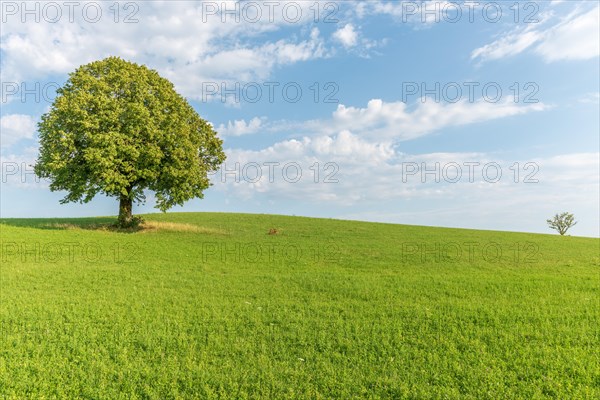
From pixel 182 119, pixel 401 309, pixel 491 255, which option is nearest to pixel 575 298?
pixel 401 309

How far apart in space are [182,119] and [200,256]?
1955 cm

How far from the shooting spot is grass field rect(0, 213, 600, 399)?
9.72 meters

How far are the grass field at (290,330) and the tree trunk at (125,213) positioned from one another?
15171mm

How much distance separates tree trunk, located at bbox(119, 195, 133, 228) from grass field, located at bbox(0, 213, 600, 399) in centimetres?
1517

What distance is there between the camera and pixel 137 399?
30.0ft

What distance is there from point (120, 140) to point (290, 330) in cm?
3127

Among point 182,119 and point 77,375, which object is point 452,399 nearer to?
point 77,375

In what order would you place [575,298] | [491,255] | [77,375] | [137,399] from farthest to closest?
1. [491,255]
2. [575,298]
3. [77,375]
4. [137,399]

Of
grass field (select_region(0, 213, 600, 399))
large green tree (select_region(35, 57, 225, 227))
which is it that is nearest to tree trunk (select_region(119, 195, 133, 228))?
large green tree (select_region(35, 57, 225, 227))

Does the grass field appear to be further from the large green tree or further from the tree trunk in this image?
the tree trunk

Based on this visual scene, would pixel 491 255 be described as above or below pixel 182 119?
below

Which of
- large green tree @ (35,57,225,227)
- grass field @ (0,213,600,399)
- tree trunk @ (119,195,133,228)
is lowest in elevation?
grass field @ (0,213,600,399)

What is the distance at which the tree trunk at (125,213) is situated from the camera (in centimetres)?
4269

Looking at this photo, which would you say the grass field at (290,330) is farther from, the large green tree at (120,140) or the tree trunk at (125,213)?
Answer: the tree trunk at (125,213)
